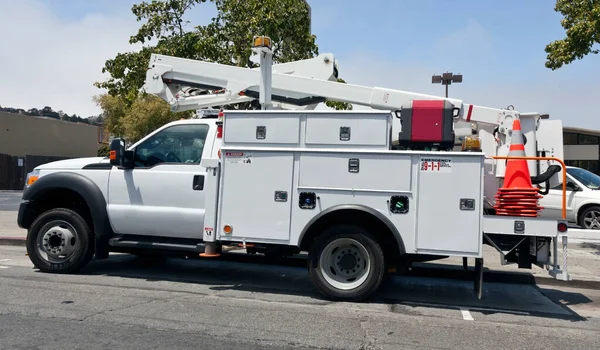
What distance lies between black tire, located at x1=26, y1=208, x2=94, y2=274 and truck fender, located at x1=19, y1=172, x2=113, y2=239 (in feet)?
0.84

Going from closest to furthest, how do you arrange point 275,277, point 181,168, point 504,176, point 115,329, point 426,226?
point 115,329 < point 426,226 < point 504,176 < point 181,168 < point 275,277

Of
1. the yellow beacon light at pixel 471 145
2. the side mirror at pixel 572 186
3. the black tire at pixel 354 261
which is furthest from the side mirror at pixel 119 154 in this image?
the side mirror at pixel 572 186

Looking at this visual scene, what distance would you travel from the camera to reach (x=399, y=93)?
763 centimetres

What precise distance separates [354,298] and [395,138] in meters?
2.11

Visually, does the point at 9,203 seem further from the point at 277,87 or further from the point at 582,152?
the point at 582,152

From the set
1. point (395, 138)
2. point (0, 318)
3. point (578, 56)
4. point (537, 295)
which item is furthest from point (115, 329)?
point (578, 56)

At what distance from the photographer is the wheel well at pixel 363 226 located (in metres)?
6.54

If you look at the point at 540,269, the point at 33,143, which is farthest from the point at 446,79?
the point at 33,143

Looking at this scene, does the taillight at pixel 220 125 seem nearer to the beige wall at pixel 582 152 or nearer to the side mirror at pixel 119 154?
the side mirror at pixel 119 154

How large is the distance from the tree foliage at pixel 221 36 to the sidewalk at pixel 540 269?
14.7 ft

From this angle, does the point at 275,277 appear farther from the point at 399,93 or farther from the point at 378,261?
the point at 399,93

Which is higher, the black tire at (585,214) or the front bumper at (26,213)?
the black tire at (585,214)

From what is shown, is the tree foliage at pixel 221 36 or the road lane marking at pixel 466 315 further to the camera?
the tree foliage at pixel 221 36

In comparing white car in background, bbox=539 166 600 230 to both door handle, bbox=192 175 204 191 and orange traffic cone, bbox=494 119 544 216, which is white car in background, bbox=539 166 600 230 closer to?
orange traffic cone, bbox=494 119 544 216
